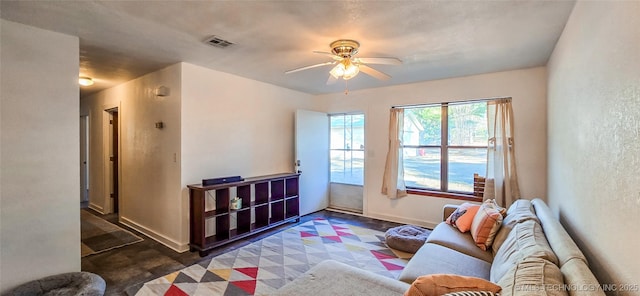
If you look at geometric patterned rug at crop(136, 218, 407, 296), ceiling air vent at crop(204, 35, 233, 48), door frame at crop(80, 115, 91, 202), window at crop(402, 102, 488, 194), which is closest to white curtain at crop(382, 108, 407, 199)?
window at crop(402, 102, 488, 194)

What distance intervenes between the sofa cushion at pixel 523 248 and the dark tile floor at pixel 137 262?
2786 mm

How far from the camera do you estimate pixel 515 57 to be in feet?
10.1

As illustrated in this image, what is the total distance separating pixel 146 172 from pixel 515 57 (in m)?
4.84

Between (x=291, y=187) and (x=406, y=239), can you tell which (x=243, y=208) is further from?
(x=406, y=239)

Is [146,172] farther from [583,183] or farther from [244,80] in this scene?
[583,183]

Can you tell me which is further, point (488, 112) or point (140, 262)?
point (488, 112)

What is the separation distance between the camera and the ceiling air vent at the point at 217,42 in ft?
8.32

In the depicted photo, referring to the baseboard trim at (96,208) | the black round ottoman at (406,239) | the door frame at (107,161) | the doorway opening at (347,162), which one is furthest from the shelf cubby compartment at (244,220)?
the baseboard trim at (96,208)

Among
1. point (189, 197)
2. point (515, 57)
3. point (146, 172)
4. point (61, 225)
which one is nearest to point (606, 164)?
point (515, 57)

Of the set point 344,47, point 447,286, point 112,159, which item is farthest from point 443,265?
point 112,159

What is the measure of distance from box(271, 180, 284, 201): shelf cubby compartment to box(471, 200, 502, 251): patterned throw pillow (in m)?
2.71

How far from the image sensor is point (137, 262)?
3.00m

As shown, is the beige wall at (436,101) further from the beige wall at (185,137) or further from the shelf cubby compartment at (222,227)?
the shelf cubby compartment at (222,227)

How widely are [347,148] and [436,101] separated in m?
1.80
